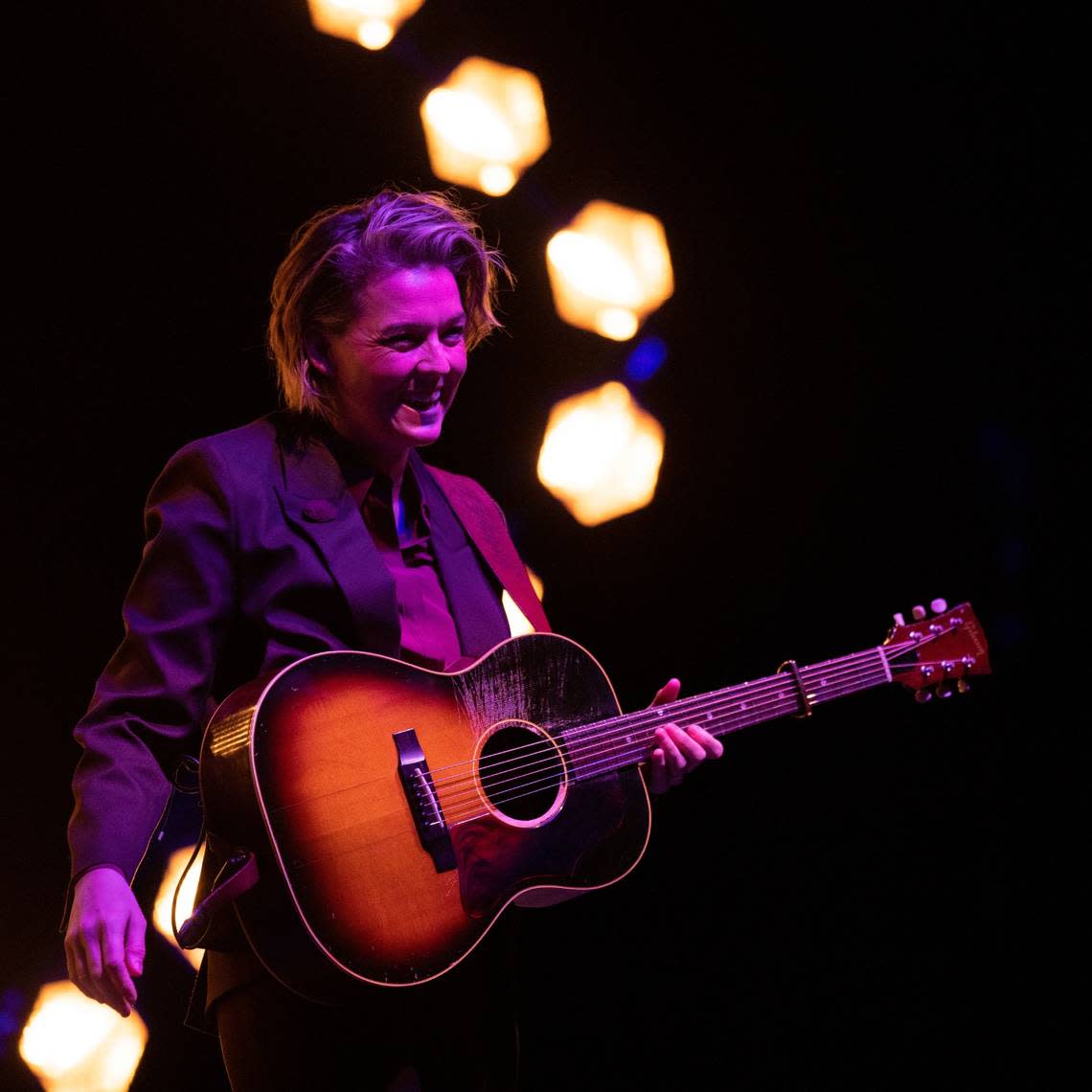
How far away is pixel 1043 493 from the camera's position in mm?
2686

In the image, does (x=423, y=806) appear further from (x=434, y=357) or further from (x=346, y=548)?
(x=434, y=357)

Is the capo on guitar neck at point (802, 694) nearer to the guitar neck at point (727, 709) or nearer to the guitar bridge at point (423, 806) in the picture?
the guitar neck at point (727, 709)

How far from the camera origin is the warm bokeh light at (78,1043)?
1.97 m

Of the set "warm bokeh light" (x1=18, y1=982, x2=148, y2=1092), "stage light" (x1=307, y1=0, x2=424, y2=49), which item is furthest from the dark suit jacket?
"stage light" (x1=307, y1=0, x2=424, y2=49)

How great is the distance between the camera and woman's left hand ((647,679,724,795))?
1750mm

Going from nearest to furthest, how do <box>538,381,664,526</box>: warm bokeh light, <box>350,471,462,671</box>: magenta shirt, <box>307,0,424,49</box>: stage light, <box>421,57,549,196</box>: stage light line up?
1. <box>350,471,462,671</box>: magenta shirt
2. <box>307,0,424,49</box>: stage light
3. <box>421,57,549,196</box>: stage light
4. <box>538,381,664,526</box>: warm bokeh light

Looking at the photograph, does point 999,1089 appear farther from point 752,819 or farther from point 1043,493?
point 1043,493

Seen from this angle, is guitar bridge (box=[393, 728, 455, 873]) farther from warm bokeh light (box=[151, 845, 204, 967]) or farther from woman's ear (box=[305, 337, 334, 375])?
warm bokeh light (box=[151, 845, 204, 967])

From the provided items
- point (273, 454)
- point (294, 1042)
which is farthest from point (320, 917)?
point (273, 454)

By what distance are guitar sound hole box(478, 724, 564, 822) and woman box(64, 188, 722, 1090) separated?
0.17m

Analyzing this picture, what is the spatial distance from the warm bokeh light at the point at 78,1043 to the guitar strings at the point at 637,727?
3.59 feet

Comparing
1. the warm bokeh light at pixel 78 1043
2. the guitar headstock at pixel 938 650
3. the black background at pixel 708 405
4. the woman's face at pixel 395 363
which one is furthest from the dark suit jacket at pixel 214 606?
the guitar headstock at pixel 938 650

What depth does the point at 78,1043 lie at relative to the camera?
6.59ft

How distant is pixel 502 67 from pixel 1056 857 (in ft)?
8.25
